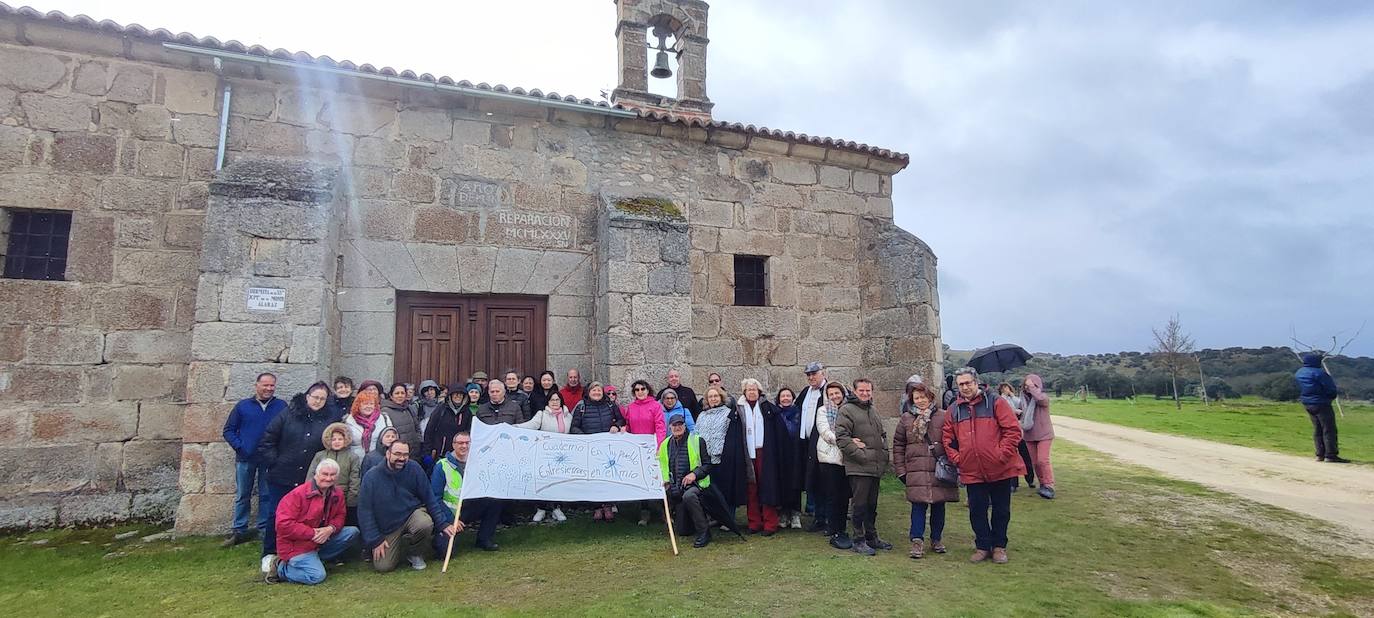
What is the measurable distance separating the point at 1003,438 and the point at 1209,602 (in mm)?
1482

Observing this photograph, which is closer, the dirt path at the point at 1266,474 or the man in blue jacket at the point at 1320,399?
the dirt path at the point at 1266,474

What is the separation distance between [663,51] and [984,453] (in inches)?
296

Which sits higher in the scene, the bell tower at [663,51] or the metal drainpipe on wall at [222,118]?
the bell tower at [663,51]

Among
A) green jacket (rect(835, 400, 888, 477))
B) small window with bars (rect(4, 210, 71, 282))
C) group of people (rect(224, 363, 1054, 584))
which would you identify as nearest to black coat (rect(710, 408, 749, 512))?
group of people (rect(224, 363, 1054, 584))

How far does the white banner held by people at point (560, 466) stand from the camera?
5129mm

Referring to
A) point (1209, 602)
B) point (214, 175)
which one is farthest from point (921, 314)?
point (214, 175)

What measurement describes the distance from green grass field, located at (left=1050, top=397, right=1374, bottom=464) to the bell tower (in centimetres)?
1171

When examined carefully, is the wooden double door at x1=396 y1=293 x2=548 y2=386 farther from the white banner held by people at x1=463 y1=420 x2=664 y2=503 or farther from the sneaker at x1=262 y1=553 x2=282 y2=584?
the sneaker at x1=262 y1=553 x2=282 y2=584

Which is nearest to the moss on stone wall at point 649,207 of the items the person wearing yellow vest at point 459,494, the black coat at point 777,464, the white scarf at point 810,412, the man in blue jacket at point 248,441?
the black coat at point 777,464

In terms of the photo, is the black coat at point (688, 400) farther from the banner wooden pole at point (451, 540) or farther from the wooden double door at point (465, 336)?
the banner wooden pole at point (451, 540)

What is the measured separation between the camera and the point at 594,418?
6.02 metres

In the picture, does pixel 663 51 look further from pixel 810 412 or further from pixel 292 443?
pixel 292 443

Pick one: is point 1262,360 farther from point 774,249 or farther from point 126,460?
point 126,460

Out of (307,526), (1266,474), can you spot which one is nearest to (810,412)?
(307,526)
